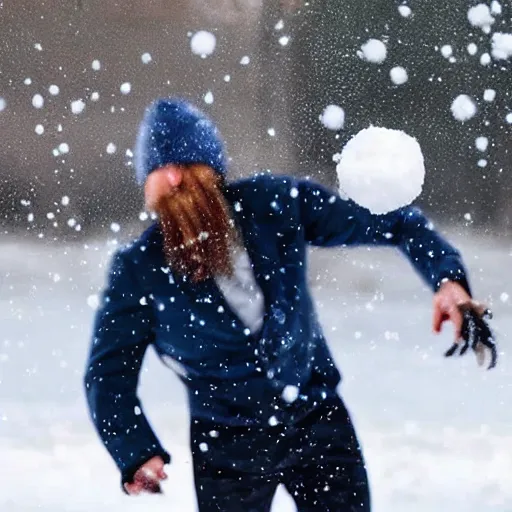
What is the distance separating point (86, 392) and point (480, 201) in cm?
77

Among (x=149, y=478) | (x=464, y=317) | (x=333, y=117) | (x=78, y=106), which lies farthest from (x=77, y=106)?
(x=464, y=317)

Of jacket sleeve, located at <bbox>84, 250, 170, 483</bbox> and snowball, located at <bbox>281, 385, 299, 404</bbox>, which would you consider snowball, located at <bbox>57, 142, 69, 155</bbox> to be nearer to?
jacket sleeve, located at <bbox>84, 250, 170, 483</bbox>

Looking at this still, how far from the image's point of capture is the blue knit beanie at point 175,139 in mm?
1419

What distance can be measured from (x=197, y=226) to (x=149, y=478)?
44 centimetres

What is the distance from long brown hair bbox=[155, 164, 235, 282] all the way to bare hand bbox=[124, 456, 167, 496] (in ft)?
1.06

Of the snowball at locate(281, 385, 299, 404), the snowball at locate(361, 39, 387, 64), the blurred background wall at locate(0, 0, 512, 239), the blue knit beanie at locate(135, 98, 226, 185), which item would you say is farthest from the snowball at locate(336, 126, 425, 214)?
the snowball at locate(281, 385, 299, 404)

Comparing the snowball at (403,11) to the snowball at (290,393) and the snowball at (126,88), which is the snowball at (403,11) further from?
the snowball at (290,393)

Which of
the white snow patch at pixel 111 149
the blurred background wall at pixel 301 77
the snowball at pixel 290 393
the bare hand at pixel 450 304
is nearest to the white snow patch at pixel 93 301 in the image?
the blurred background wall at pixel 301 77

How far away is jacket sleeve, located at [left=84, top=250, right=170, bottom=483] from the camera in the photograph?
142cm

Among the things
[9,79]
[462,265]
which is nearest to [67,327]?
[9,79]

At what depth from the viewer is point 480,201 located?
1473 millimetres

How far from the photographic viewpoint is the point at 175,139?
4.64 feet

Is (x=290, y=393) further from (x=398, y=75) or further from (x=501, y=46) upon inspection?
(x=501, y=46)

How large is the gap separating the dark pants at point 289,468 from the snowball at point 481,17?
0.71 metres
